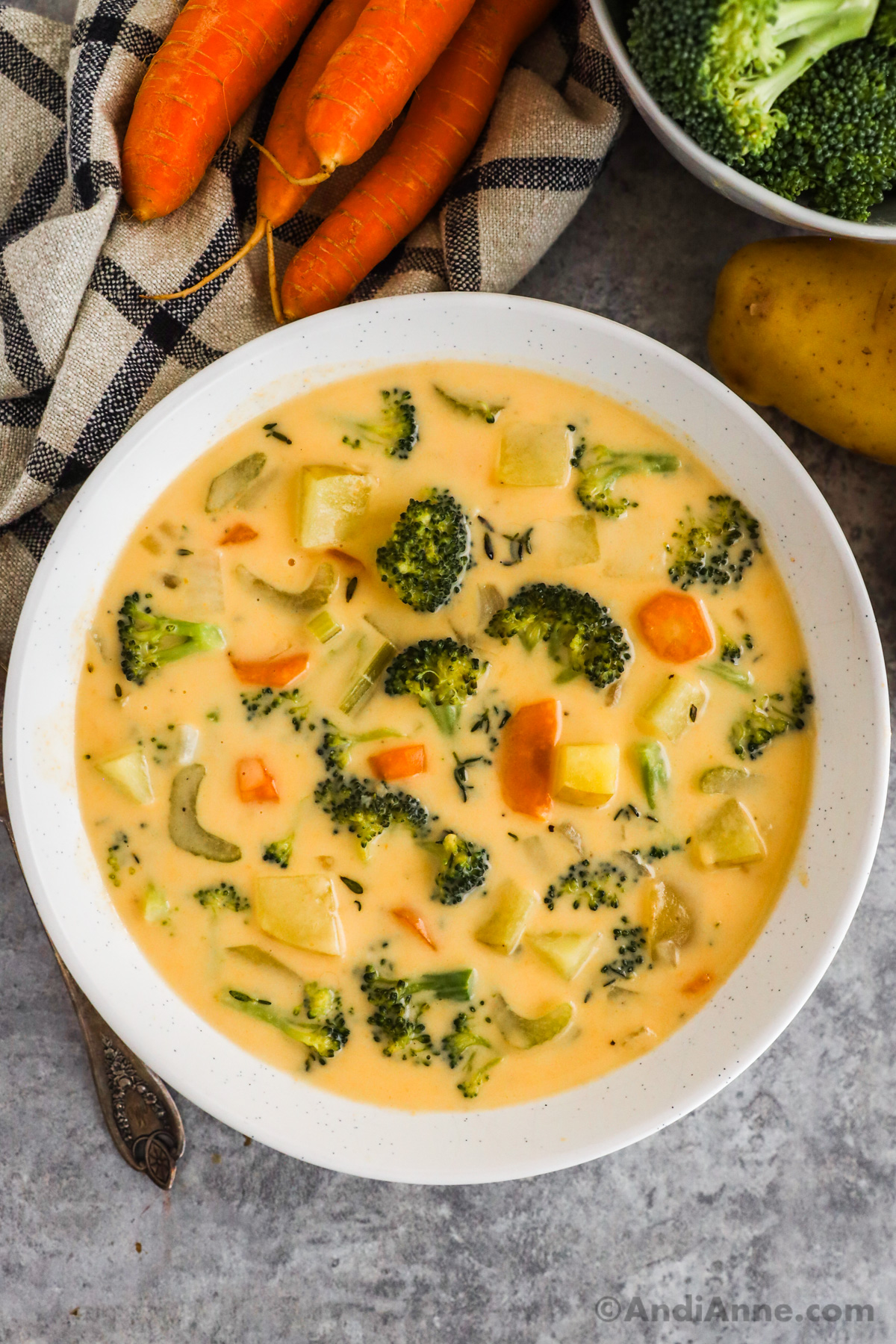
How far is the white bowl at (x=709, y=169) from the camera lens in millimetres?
1929

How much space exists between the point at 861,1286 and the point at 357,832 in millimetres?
1764

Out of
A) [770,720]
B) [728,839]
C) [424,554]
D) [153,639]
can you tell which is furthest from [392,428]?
[728,839]

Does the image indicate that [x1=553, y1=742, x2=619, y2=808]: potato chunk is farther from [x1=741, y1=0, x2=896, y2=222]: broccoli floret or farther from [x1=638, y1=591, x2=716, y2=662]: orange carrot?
[x1=741, y1=0, x2=896, y2=222]: broccoli floret

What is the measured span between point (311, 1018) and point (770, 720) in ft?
3.97

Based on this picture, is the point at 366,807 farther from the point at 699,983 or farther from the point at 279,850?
the point at 699,983

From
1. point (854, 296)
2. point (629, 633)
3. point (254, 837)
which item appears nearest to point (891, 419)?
point (854, 296)

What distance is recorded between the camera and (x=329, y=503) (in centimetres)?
219

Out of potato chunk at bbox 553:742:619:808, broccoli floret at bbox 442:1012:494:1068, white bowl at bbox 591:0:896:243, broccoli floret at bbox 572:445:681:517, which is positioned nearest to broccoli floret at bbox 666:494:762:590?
broccoli floret at bbox 572:445:681:517

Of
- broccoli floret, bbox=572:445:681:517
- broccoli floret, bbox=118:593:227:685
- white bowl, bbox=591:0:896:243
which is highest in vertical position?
white bowl, bbox=591:0:896:243

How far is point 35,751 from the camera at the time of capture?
2211 mm

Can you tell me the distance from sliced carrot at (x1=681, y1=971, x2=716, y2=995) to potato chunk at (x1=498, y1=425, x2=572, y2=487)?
45.0 inches

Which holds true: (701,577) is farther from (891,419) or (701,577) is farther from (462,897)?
(462,897)

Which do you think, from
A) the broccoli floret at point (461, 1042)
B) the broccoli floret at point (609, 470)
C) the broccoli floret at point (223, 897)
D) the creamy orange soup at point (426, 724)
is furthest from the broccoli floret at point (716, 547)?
the broccoli floret at point (223, 897)

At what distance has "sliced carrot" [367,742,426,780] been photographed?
220cm
